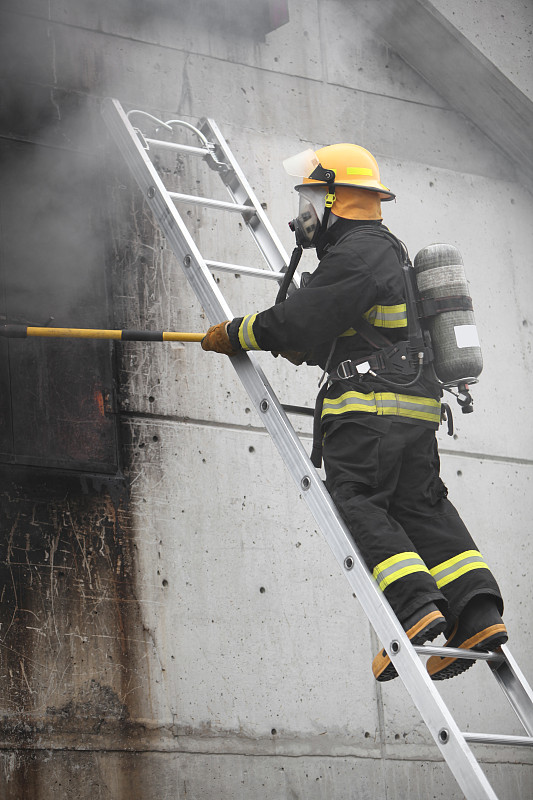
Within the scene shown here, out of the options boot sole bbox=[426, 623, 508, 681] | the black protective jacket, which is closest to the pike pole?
the black protective jacket

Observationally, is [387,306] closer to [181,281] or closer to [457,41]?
[181,281]

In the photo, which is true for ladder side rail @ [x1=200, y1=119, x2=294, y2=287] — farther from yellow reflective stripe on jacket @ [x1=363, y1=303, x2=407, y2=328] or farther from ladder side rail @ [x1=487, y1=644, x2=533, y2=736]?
ladder side rail @ [x1=487, y1=644, x2=533, y2=736]

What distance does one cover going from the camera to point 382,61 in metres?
5.67

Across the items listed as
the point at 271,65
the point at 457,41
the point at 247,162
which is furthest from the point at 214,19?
the point at 457,41

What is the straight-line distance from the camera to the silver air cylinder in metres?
3.37

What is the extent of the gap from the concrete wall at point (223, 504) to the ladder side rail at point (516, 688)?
138 centimetres

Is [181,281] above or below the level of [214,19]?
below

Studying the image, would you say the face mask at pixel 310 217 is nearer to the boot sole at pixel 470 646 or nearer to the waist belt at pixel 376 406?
the waist belt at pixel 376 406

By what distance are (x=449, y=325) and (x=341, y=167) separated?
644mm

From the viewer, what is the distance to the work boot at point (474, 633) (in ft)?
10.5

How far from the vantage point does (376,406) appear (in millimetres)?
3301

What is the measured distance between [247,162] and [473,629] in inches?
106

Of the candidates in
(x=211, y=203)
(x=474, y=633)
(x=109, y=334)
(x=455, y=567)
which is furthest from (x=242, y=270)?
(x=474, y=633)

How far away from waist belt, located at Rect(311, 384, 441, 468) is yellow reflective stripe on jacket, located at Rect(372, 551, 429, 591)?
1.50 ft
